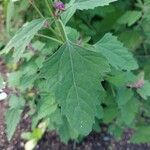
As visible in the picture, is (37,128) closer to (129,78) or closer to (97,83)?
(129,78)

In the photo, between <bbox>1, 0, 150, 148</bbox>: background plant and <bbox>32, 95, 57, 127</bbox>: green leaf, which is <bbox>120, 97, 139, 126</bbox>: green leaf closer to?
<bbox>1, 0, 150, 148</bbox>: background plant

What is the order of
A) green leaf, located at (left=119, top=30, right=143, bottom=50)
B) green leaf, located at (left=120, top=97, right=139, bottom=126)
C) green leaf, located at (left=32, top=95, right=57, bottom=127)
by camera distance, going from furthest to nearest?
green leaf, located at (left=119, top=30, right=143, bottom=50)
green leaf, located at (left=120, top=97, right=139, bottom=126)
green leaf, located at (left=32, top=95, right=57, bottom=127)

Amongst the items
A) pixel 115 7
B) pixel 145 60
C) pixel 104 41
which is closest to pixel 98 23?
pixel 115 7

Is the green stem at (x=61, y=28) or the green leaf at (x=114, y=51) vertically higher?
the green stem at (x=61, y=28)

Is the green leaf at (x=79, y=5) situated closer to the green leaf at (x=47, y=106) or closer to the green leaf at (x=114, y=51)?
the green leaf at (x=114, y=51)

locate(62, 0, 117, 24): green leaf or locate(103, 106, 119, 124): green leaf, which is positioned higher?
locate(62, 0, 117, 24): green leaf

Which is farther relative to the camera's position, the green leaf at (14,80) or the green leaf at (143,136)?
the green leaf at (143,136)

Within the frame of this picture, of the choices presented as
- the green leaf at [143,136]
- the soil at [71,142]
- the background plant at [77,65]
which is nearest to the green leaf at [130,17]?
the background plant at [77,65]

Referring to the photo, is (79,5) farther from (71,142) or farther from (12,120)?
(71,142)

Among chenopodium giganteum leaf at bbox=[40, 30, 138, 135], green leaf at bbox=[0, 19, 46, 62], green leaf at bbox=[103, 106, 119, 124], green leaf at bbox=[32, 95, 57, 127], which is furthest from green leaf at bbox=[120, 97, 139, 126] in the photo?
green leaf at bbox=[0, 19, 46, 62]
